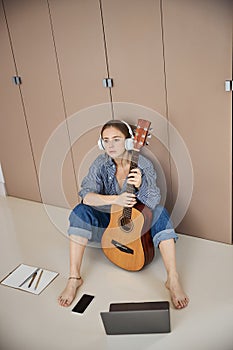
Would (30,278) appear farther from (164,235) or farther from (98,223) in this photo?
(164,235)

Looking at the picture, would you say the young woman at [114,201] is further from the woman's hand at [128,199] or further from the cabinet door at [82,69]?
the cabinet door at [82,69]

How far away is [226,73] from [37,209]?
155 centimetres

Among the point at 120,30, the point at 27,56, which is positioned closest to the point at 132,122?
the point at 120,30

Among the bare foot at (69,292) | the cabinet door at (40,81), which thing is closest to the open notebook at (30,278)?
the bare foot at (69,292)

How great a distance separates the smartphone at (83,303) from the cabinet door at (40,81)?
86cm

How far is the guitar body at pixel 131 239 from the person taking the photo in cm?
182

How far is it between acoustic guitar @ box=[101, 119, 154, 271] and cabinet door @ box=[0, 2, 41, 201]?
3.23ft

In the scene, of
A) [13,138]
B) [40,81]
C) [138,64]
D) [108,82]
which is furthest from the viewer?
[13,138]

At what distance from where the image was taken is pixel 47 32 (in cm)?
215

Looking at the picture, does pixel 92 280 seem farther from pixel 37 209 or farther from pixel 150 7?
pixel 150 7

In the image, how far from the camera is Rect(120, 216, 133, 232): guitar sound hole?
6.07ft

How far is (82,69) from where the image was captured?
2123 mm

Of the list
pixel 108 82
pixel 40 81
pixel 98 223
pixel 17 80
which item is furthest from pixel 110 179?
pixel 17 80

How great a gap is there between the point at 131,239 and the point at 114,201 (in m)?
0.20
